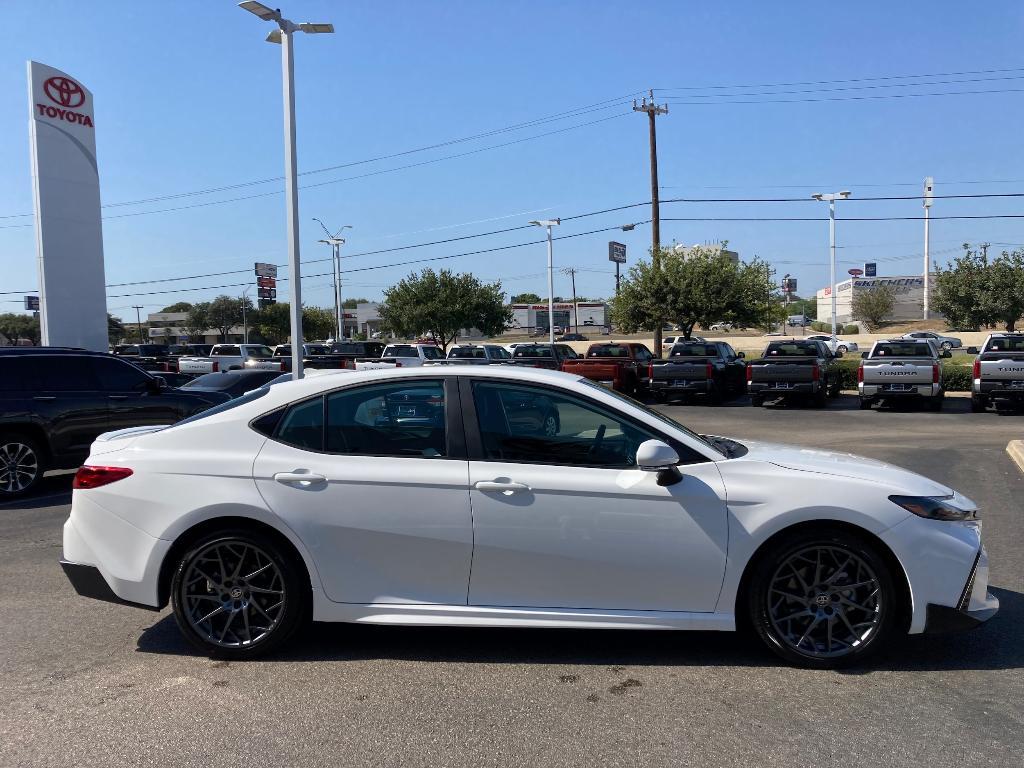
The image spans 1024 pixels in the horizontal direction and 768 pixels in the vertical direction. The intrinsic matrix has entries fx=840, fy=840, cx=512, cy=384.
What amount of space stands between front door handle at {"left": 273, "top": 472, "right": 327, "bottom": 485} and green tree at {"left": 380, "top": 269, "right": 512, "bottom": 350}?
157 ft

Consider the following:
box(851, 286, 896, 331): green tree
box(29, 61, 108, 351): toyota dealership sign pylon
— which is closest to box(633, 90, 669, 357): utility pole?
box(29, 61, 108, 351): toyota dealership sign pylon

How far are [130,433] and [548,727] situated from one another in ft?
10.4

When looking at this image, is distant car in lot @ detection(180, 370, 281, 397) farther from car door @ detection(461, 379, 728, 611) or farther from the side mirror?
the side mirror

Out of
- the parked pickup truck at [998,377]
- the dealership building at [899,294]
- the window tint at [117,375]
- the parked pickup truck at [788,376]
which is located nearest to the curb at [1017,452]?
the parked pickup truck at [998,377]

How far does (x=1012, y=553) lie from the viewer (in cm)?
677

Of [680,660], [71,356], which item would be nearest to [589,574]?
[680,660]

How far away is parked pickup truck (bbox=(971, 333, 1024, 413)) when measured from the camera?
19.0 metres

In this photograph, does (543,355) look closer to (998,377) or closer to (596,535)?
(998,377)

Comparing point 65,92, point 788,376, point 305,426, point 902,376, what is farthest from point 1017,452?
point 65,92

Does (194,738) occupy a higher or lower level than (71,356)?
lower

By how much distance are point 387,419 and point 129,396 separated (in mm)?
7834

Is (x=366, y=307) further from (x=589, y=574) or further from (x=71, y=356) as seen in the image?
(x=589, y=574)

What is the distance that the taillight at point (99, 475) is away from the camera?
4.68m

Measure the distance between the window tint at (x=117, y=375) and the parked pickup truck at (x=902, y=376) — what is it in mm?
16384
